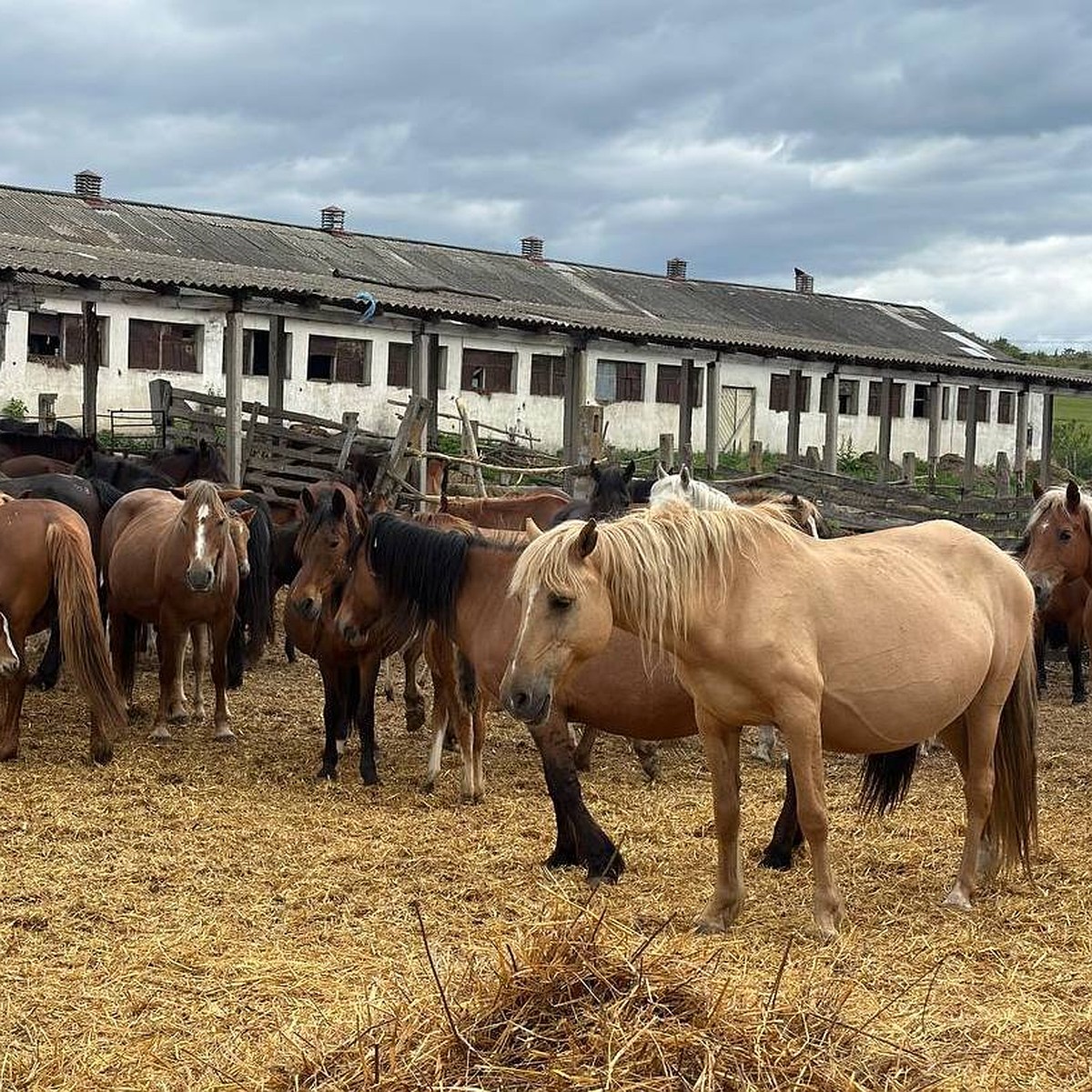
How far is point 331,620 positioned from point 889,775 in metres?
3.53

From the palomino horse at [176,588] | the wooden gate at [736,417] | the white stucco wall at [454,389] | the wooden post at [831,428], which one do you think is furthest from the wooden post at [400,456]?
the wooden gate at [736,417]

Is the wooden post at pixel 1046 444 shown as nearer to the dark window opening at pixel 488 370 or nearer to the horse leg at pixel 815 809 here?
the dark window opening at pixel 488 370

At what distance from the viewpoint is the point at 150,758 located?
8367 mm

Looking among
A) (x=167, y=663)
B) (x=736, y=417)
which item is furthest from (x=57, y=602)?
(x=736, y=417)

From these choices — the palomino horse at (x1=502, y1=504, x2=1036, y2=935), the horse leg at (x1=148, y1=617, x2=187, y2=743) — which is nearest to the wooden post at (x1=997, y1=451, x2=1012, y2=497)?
the horse leg at (x1=148, y1=617, x2=187, y2=743)

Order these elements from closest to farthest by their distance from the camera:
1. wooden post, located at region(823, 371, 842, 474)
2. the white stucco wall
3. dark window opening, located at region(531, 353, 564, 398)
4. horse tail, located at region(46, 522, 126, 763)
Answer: horse tail, located at region(46, 522, 126, 763) → wooden post, located at region(823, 371, 842, 474) → the white stucco wall → dark window opening, located at region(531, 353, 564, 398)

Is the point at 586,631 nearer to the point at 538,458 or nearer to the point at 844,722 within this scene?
the point at 844,722

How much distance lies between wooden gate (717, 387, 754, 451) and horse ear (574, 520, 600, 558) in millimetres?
30077

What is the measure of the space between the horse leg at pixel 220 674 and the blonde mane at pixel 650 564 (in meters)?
4.63

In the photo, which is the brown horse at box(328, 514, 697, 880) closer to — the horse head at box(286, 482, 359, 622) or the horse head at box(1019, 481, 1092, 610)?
the horse head at box(286, 482, 359, 622)

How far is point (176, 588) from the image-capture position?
8898 mm

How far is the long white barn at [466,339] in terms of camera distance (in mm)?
16469

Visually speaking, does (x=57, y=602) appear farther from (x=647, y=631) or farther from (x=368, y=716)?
(x=647, y=631)

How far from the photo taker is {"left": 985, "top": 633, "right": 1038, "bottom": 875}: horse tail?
578cm
